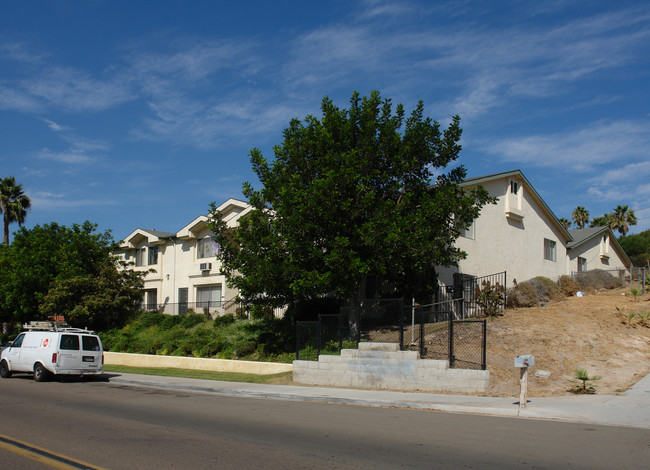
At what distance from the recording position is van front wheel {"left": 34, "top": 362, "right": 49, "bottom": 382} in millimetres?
19797

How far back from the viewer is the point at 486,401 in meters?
13.5

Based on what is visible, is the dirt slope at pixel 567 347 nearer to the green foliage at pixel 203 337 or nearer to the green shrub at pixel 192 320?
the green foliage at pixel 203 337

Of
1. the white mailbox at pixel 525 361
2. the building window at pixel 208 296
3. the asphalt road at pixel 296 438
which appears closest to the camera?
the asphalt road at pixel 296 438

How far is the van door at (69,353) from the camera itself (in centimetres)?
1959

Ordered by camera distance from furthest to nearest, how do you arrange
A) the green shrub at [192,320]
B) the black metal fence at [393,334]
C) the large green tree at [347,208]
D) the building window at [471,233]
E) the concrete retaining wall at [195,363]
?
the green shrub at [192,320]
the building window at [471,233]
the concrete retaining wall at [195,363]
the large green tree at [347,208]
the black metal fence at [393,334]

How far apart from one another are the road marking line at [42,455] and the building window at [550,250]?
3089 centimetres

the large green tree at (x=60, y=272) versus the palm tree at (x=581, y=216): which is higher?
the palm tree at (x=581, y=216)

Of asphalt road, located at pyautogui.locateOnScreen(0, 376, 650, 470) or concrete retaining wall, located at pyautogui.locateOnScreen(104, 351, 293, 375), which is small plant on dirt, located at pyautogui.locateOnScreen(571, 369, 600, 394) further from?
concrete retaining wall, located at pyautogui.locateOnScreen(104, 351, 293, 375)

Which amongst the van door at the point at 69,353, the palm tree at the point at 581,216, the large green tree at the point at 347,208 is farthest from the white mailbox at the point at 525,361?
the palm tree at the point at 581,216

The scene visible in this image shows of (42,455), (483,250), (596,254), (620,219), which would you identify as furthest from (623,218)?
(42,455)

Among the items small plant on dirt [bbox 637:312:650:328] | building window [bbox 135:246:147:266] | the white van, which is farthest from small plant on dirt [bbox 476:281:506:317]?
building window [bbox 135:246:147:266]

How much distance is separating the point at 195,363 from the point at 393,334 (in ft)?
29.8

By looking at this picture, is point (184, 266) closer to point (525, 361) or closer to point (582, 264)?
point (582, 264)

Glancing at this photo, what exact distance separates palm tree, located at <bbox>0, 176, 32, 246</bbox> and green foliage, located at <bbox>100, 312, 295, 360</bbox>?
86.5 feet
